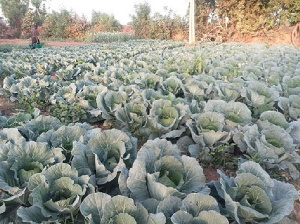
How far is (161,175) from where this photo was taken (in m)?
1.59

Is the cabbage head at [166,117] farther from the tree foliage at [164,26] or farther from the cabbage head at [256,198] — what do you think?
the tree foliage at [164,26]

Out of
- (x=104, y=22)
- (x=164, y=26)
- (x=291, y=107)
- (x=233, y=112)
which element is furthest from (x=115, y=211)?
(x=104, y=22)

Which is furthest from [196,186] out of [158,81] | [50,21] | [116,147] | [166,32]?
[50,21]

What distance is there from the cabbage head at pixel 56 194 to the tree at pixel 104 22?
33858mm

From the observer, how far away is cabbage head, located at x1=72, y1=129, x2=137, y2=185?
66.4 inches

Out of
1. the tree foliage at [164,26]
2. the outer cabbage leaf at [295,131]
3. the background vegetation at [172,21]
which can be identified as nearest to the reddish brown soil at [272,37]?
the background vegetation at [172,21]

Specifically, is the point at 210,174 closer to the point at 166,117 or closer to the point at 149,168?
the point at 166,117

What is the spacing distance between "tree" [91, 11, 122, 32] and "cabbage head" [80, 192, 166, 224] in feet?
112

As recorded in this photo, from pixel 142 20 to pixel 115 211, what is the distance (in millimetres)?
26883

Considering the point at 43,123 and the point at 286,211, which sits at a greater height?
the point at 43,123

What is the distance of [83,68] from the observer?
6.41 metres

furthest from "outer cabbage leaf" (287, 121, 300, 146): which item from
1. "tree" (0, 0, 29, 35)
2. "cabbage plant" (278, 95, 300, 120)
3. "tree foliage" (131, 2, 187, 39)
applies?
"tree" (0, 0, 29, 35)

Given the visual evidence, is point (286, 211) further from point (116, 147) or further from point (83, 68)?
point (83, 68)

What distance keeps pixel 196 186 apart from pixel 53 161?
0.97 m
